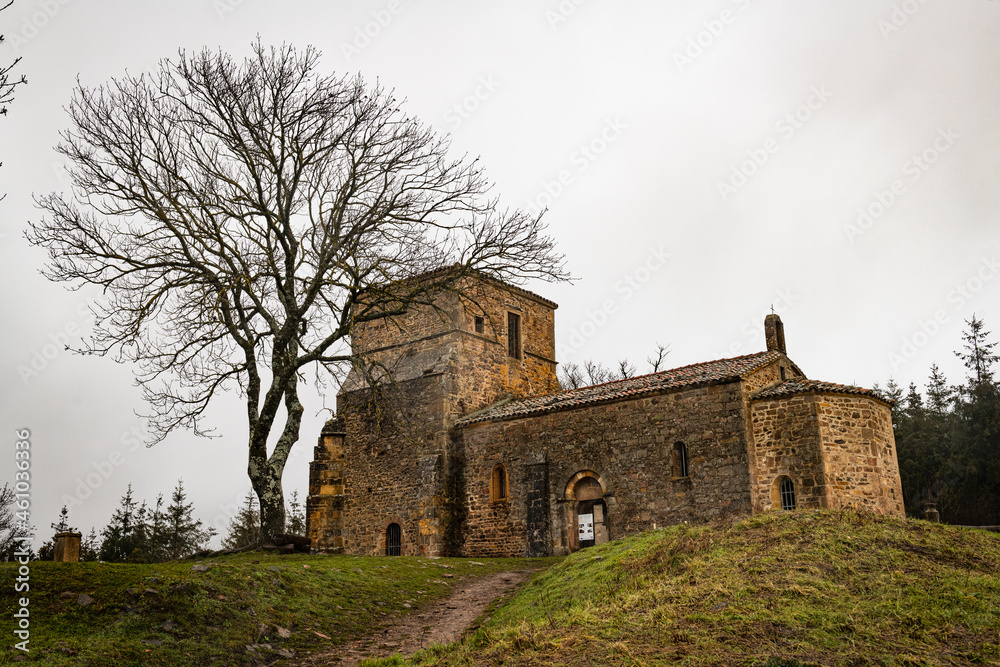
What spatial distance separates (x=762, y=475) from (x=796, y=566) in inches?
368

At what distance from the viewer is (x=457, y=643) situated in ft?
38.9

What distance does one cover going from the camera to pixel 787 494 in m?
20.6

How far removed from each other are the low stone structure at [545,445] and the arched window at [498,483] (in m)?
0.05

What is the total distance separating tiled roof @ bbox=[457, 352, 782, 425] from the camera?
2248 centimetres

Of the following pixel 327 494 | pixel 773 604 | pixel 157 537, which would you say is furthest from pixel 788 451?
pixel 157 537

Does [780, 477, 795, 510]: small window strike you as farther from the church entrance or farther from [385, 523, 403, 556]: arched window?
[385, 523, 403, 556]: arched window

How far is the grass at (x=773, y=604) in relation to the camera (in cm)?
925

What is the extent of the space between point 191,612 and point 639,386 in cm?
1548

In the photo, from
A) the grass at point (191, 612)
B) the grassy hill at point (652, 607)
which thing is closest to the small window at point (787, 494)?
the grassy hill at point (652, 607)

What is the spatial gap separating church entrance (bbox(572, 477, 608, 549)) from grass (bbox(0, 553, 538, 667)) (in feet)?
29.4

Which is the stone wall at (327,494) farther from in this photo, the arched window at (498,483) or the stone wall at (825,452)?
the stone wall at (825,452)

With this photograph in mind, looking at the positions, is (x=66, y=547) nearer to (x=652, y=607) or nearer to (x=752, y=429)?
(x=652, y=607)

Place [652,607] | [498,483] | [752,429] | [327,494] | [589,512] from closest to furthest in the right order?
[652,607] → [752,429] → [589,512] → [498,483] → [327,494]

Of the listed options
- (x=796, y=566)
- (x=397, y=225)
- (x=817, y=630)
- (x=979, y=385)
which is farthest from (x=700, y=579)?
(x=979, y=385)
